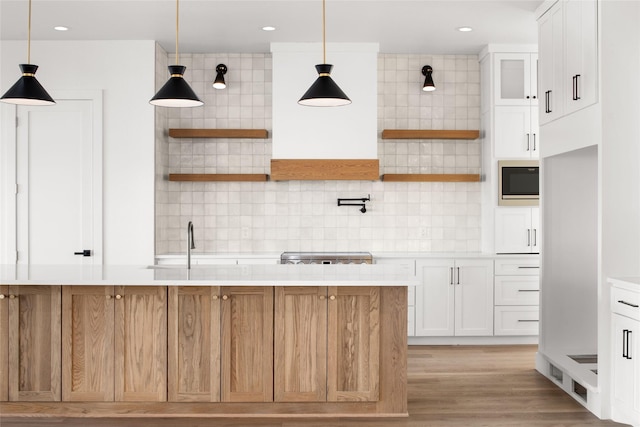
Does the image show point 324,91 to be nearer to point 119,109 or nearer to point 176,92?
point 176,92

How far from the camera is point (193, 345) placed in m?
3.58

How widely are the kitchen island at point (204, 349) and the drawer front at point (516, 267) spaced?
2.39 m

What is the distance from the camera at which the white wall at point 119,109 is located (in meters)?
5.54

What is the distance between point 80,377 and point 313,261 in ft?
8.08

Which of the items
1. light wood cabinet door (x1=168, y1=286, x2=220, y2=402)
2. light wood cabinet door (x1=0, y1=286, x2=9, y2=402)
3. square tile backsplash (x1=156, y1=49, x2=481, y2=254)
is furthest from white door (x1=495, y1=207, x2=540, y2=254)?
light wood cabinet door (x1=0, y1=286, x2=9, y2=402)

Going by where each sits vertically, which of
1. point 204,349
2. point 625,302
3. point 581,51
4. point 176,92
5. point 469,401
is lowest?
point 469,401

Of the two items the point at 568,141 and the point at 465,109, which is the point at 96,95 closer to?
the point at 465,109

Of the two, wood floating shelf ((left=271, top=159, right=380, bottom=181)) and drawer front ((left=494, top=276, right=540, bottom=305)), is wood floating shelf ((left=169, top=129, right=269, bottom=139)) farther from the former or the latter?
drawer front ((left=494, top=276, right=540, bottom=305))

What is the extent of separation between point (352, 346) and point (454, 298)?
2.34 meters

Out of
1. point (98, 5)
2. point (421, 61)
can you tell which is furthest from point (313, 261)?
point (98, 5)

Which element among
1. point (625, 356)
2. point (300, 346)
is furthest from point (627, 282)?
point (300, 346)

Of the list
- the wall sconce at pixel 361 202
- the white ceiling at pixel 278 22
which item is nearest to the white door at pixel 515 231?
the wall sconce at pixel 361 202

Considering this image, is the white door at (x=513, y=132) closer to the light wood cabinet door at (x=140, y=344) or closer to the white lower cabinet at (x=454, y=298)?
the white lower cabinet at (x=454, y=298)

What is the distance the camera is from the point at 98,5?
15.3ft
